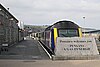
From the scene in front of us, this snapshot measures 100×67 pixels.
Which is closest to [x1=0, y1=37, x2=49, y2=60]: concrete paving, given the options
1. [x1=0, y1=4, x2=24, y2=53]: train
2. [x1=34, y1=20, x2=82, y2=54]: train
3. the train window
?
[x1=0, y1=4, x2=24, y2=53]: train

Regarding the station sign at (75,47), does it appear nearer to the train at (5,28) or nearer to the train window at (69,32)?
the train window at (69,32)

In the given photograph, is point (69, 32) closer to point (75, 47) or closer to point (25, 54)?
point (75, 47)

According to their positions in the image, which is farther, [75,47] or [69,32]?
[69,32]

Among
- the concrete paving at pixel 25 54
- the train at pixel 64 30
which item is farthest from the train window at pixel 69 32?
the concrete paving at pixel 25 54

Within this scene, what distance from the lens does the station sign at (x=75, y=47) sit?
762 inches

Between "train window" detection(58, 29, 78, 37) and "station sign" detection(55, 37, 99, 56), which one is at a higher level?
"train window" detection(58, 29, 78, 37)

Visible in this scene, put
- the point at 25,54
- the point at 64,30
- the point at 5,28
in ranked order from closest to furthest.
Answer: the point at 64,30 → the point at 25,54 → the point at 5,28

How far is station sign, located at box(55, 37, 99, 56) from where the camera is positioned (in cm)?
1934

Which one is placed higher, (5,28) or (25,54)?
(5,28)

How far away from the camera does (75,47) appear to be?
19.7 m

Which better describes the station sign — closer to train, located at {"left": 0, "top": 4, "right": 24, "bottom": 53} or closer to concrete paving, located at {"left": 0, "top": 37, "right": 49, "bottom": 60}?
concrete paving, located at {"left": 0, "top": 37, "right": 49, "bottom": 60}

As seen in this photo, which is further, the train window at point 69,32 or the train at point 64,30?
the train window at point 69,32

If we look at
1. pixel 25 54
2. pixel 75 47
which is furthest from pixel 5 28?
pixel 75 47

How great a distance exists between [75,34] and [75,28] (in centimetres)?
62
